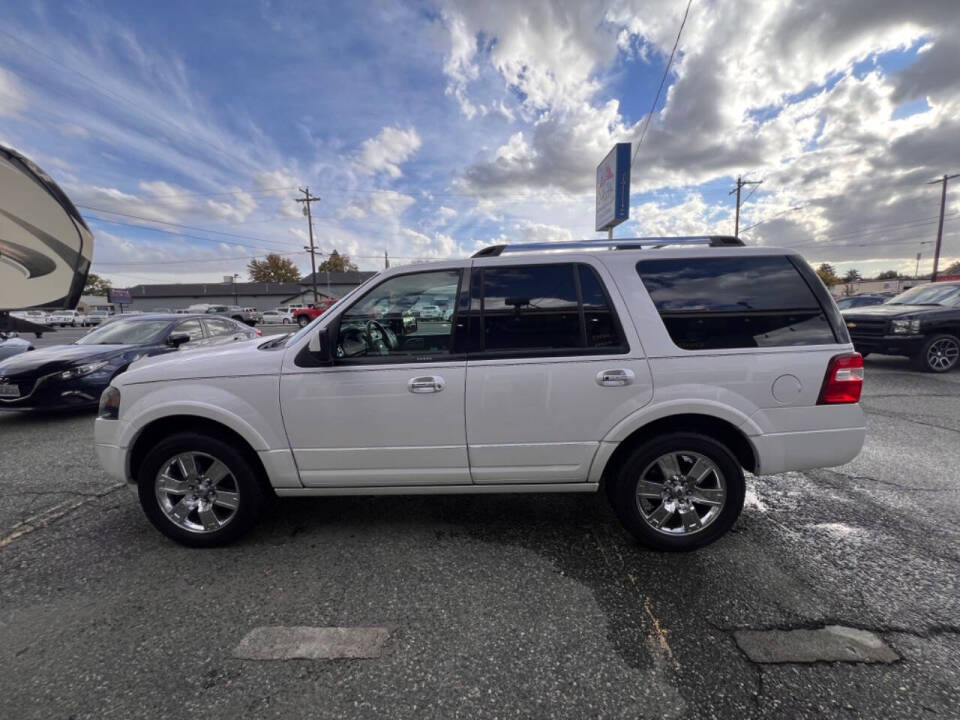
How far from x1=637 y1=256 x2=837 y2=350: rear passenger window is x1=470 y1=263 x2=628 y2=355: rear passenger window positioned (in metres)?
0.36

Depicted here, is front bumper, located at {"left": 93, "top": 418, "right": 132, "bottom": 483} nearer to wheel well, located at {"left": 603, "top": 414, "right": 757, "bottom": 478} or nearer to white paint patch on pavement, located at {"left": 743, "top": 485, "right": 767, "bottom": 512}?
wheel well, located at {"left": 603, "top": 414, "right": 757, "bottom": 478}

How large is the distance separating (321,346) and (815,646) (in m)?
3.00

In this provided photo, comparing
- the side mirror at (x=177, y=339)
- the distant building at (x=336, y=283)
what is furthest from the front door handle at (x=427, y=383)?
the distant building at (x=336, y=283)

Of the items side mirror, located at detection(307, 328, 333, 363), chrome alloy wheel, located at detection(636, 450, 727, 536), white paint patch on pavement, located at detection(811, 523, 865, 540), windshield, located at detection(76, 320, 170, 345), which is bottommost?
white paint patch on pavement, located at detection(811, 523, 865, 540)

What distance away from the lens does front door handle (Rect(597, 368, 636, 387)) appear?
8.38 ft

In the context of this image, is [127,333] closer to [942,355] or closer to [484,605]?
[484,605]

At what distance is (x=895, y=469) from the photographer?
12.7ft

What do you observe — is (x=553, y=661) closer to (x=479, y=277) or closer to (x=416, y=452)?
(x=416, y=452)

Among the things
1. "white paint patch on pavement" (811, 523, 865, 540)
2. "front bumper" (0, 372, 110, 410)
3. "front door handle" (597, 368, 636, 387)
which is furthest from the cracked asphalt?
"front bumper" (0, 372, 110, 410)

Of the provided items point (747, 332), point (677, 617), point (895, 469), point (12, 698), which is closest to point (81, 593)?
point (12, 698)

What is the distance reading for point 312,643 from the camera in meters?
2.02

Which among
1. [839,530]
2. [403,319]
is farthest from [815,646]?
[403,319]

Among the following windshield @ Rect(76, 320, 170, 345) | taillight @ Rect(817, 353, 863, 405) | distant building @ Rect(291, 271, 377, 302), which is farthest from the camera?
distant building @ Rect(291, 271, 377, 302)

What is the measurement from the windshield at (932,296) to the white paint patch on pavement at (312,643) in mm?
11445
